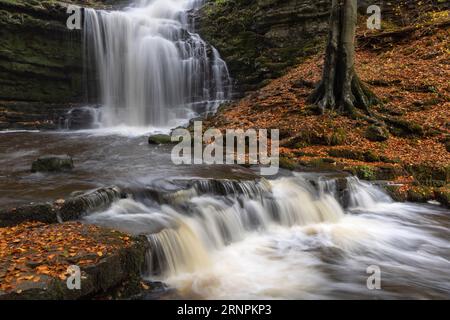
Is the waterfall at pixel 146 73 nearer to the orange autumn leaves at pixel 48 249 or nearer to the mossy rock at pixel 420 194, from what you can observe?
the mossy rock at pixel 420 194

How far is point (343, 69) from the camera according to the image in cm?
1211

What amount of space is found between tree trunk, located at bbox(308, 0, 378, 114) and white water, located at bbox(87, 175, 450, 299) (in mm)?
3880

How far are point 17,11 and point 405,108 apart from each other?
1760cm

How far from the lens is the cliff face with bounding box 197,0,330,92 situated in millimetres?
19219

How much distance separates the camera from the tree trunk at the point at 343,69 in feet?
39.7

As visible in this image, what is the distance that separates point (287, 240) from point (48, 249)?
4.31 m

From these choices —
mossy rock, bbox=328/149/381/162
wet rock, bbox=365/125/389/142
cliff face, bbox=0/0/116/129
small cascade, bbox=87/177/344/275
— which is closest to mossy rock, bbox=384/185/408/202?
mossy rock, bbox=328/149/381/162

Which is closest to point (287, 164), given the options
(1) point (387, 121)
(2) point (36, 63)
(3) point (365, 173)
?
(3) point (365, 173)

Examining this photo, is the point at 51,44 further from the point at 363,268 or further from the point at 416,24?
the point at 363,268

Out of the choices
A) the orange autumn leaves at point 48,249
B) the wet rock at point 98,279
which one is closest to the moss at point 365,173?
the wet rock at point 98,279

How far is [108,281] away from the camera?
14.5ft

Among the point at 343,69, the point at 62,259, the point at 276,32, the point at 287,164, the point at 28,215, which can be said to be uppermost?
the point at 276,32

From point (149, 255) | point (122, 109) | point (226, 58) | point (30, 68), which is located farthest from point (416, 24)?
point (30, 68)

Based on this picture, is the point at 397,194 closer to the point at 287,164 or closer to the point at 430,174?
the point at 430,174
